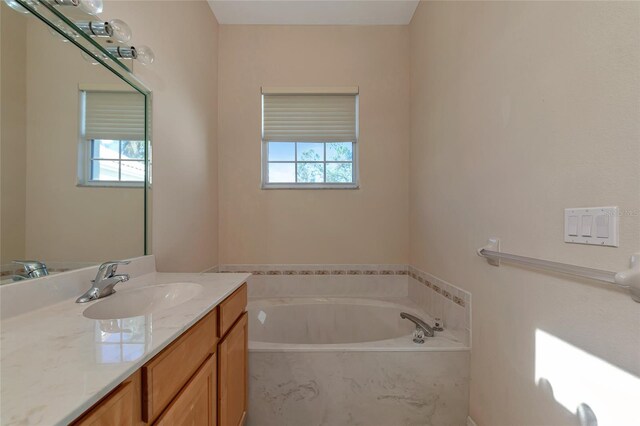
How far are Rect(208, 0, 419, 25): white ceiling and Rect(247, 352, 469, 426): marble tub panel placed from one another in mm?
2483

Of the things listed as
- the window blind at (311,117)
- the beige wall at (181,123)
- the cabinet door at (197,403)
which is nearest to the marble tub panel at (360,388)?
the cabinet door at (197,403)

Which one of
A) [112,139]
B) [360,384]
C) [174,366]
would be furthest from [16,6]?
[360,384]

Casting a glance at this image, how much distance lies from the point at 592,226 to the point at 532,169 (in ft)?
1.03

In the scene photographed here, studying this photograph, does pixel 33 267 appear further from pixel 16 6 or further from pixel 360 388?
pixel 360 388

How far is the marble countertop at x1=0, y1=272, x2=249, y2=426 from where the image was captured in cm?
42

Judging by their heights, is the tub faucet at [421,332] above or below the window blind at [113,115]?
below

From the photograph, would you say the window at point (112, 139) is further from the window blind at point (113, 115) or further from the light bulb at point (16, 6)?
the light bulb at point (16, 6)

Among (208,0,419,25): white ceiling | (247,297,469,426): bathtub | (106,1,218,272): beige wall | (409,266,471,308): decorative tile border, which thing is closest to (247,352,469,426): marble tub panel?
(247,297,469,426): bathtub

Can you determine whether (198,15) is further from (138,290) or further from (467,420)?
(467,420)

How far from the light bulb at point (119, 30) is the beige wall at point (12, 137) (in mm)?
297

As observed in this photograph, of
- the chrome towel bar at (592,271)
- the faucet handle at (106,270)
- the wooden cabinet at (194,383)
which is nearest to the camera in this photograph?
the wooden cabinet at (194,383)

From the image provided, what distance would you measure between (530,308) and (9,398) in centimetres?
141

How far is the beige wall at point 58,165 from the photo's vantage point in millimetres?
894

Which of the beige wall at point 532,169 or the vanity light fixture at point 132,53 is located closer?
the beige wall at point 532,169
